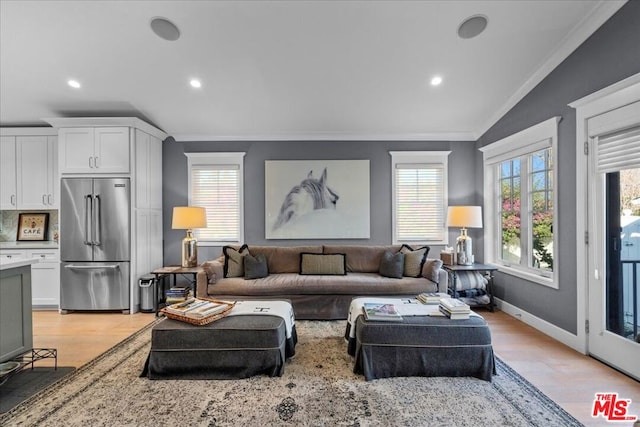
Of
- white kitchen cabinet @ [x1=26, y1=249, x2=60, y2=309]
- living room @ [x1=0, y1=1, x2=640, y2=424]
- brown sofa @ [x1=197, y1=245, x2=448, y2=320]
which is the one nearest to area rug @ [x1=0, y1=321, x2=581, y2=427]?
brown sofa @ [x1=197, y1=245, x2=448, y2=320]

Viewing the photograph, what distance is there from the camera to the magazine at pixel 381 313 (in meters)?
2.45

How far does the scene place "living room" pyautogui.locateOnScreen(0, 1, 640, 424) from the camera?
278cm

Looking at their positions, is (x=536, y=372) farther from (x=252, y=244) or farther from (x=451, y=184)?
(x=252, y=244)

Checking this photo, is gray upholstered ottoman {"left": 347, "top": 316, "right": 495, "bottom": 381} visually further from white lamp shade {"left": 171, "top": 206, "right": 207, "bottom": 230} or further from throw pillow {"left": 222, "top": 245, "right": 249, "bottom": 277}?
white lamp shade {"left": 171, "top": 206, "right": 207, "bottom": 230}

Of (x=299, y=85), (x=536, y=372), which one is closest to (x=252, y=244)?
(x=299, y=85)

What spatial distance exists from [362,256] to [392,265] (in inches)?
21.2

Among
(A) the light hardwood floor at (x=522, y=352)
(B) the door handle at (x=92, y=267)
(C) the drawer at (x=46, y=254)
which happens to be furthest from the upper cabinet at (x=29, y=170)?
(A) the light hardwood floor at (x=522, y=352)

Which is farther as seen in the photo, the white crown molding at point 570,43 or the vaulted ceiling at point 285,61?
the vaulted ceiling at point 285,61

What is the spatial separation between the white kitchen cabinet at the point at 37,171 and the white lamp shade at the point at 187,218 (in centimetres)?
175

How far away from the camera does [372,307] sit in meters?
2.64

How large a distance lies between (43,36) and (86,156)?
1.49m

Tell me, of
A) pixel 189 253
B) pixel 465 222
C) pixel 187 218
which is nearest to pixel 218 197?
pixel 187 218

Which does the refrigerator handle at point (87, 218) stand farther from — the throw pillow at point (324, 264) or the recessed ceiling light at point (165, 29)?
the throw pillow at point (324, 264)

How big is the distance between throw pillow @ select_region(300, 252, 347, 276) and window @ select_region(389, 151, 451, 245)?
3.71 feet
